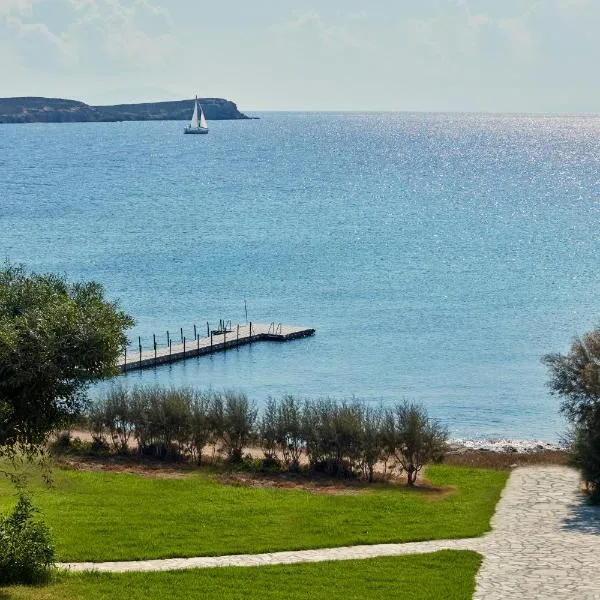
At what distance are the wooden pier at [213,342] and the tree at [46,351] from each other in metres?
46.4

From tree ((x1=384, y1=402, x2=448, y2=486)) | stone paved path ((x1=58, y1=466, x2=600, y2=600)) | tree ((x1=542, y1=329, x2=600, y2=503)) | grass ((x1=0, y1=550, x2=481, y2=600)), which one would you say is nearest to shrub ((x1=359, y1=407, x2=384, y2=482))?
tree ((x1=384, y1=402, x2=448, y2=486))

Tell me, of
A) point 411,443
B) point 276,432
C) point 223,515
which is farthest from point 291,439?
point 223,515

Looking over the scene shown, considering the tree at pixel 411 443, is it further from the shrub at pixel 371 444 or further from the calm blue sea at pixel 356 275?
the calm blue sea at pixel 356 275

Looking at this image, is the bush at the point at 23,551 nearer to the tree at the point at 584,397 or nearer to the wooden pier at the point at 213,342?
the tree at the point at 584,397

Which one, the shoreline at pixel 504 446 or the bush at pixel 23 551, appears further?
the shoreline at pixel 504 446

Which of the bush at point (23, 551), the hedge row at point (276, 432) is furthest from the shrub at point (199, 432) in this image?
the bush at point (23, 551)

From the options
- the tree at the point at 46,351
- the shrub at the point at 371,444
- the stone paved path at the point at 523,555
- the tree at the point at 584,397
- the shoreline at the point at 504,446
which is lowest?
the shoreline at the point at 504,446

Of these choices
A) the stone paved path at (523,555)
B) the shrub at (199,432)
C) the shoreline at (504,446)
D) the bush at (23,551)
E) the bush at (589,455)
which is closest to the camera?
the bush at (23,551)

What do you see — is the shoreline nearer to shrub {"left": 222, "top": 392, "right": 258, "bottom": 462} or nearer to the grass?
shrub {"left": 222, "top": 392, "right": 258, "bottom": 462}

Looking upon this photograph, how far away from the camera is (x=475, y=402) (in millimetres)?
65375

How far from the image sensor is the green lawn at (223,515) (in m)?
29.2

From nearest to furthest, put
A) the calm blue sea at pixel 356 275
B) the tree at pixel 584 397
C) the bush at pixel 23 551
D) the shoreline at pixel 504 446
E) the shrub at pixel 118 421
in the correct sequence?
the bush at pixel 23 551, the tree at pixel 584 397, the shrub at pixel 118 421, the shoreline at pixel 504 446, the calm blue sea at pixel 356 275

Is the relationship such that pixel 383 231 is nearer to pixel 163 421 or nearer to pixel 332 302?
pixel 332 302

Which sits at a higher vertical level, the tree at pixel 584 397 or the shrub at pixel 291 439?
the tree at pixel 584 397
